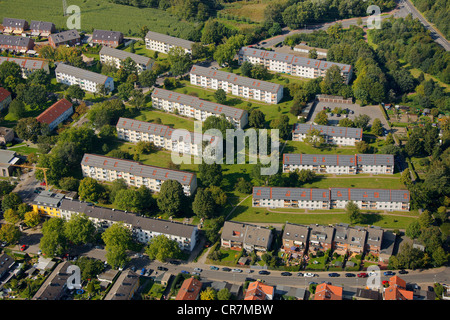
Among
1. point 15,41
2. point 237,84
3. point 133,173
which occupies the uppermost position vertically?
point 15,41

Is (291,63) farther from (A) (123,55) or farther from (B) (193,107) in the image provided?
(A) (123,55)

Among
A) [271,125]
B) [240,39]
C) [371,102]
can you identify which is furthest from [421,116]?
[240,39]

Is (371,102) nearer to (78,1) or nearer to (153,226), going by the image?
(153,226)

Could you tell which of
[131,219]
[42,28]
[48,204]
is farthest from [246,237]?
[42,28]

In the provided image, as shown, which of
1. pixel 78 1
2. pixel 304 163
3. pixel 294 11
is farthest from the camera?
pixel 78 1

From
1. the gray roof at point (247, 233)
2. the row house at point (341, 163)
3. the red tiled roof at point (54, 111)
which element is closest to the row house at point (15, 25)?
the red tiled roof at point (54, 111)

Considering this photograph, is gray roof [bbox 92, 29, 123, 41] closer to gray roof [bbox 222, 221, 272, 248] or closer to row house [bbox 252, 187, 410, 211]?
row house [bbox 252, 187, 410, 211]
